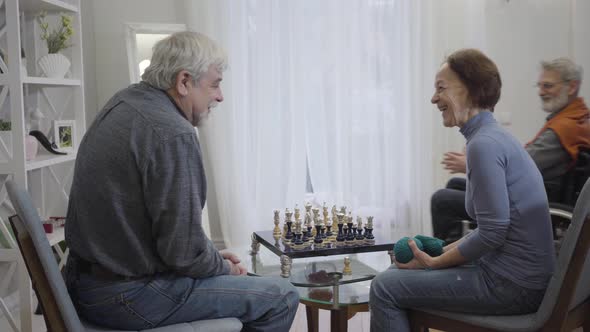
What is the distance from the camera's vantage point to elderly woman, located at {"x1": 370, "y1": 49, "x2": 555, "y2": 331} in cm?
176

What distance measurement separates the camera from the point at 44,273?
153cm

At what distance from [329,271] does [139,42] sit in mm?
2411

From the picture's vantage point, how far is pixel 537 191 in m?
1.80

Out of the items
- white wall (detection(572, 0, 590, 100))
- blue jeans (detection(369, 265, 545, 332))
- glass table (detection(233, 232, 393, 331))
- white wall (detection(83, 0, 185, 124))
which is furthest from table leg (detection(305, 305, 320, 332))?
white wall (detection(572, 0, 590, 100))

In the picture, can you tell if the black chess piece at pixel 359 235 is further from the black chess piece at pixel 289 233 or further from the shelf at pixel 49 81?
the shelf at pixel 49 81

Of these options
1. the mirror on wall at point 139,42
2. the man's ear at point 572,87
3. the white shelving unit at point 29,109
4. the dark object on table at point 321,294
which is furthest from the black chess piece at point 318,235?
the mirror on wall at point 139,42

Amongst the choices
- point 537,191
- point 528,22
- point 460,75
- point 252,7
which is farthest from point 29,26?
point 528,22

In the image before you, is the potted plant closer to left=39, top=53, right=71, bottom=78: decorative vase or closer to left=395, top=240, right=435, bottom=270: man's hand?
left=39, top=53, right=71, bottom=78: decorative vase

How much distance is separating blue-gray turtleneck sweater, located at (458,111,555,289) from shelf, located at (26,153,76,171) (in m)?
1.85

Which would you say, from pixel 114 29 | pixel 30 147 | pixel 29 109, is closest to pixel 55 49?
pixel 29 109

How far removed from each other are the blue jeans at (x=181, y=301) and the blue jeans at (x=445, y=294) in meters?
0.30

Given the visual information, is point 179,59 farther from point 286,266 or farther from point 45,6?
point 45,6

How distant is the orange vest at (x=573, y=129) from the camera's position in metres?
2.88

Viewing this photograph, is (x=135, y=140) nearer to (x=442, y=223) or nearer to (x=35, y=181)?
(x=35, y=181)
